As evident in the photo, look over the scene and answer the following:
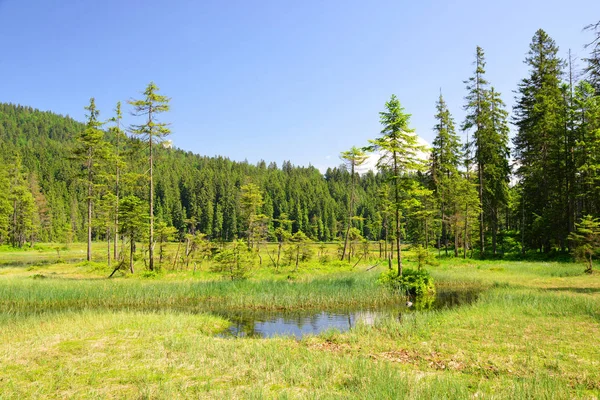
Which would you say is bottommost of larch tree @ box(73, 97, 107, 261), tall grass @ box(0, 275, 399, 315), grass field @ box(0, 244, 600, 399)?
tall grass @ box(0, 275, 399, 315)

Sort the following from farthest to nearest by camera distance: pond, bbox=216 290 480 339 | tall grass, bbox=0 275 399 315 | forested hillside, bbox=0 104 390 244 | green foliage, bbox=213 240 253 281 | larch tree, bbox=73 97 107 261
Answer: forested hillside, bbox=0 104 390 244
larch tree, bbox=73 97 107 261
green foliage, bbox=213 240 253 281
tall grass, bbox=0 275 399 315
pond, bbox=216 290 480 339

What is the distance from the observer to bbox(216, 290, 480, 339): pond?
1408 centimetres

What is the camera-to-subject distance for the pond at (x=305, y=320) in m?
14.1

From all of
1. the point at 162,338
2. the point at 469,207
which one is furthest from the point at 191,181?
the point at 162,338

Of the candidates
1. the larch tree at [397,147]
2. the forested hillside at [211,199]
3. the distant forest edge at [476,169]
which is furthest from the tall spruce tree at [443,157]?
the forested hillside at [211,199]

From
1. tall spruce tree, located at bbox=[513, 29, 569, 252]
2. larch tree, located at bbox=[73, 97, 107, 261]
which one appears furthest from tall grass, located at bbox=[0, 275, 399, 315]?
tall spruce tree, located at bbox=[513, 29, 569, 252]

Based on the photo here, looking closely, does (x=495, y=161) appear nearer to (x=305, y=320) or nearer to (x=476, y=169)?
(x=476, y=169)

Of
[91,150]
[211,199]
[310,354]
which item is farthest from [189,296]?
[211,199]

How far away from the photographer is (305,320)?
53.7 ft

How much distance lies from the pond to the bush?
53.4 inches

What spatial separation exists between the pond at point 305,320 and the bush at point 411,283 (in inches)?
53.4

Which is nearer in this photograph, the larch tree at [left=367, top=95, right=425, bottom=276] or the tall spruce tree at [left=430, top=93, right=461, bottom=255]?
the larch tree at [left=367, top=95, right=425, bottom=276]

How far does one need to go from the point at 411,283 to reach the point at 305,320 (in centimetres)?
813

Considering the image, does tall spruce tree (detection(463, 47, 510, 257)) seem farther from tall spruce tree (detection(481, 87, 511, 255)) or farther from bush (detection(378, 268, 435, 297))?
bush (detection(378, 268, 435, 297))
